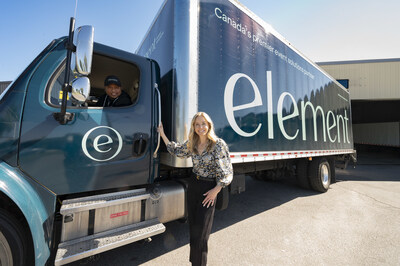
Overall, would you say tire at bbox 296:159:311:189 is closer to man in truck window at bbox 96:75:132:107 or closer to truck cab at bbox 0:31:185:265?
truck cab at bbox 0:31:185:265

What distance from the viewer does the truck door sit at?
1.64 m

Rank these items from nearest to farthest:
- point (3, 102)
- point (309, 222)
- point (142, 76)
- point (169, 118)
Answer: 1. point (3, 102)
2. point (142, 76)
3. point (169, 118)
4. point (309, 222)

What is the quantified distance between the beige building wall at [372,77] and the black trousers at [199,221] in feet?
58.0

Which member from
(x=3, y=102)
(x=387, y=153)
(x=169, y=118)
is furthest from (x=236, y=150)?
(x=387, y=153)

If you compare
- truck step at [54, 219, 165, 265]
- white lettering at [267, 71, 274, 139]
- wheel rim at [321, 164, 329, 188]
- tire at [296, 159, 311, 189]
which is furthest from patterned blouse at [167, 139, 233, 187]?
wheel rim at [321, 164, 329, 188]

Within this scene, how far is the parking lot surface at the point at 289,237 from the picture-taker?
2.37 m

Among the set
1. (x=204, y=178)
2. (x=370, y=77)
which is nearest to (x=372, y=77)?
(x=370, y=77)

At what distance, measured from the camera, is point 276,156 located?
3510 millimetres

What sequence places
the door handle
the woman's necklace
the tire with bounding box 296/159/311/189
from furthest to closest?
the tire with bounding box 296/159/311/189
the door handle
the woman's necklace

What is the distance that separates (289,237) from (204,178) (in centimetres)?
205

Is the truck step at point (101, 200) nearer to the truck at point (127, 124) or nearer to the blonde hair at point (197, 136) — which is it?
the truck at point (127, 124)

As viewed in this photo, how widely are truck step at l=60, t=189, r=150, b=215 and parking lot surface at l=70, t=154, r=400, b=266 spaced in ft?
2.66

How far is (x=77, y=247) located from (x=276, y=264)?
2.19m

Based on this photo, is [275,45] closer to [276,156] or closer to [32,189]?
[276,156]
